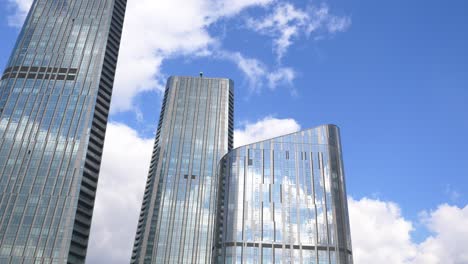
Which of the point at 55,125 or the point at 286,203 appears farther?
the point at 55,125

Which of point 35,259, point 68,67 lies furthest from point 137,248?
point 68,67

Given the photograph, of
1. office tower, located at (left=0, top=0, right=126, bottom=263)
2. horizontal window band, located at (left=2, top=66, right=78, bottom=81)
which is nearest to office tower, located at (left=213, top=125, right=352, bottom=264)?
office tower, located at (left=0, top=0, right=126, bottom=263)

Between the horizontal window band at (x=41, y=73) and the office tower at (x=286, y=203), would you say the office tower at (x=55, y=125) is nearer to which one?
the horizontal window band at (x=41, y=73)

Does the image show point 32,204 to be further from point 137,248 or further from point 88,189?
point 137,248

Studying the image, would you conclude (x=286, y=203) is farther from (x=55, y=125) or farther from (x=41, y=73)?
Answer: (x=41, y=73)

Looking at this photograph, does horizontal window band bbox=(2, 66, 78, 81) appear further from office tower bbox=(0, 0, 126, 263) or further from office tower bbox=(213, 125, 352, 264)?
office tower bbox=(213, 125, 352, 264)

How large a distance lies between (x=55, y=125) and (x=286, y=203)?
8614 centimetres

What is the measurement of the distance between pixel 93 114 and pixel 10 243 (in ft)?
165

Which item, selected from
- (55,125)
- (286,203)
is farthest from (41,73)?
(286,203)

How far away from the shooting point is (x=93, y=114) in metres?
146

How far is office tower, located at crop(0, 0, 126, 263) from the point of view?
12325 cm

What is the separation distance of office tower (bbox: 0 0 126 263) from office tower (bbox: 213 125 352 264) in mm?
48414

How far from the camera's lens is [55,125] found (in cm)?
14238

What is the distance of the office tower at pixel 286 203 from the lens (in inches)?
5022
